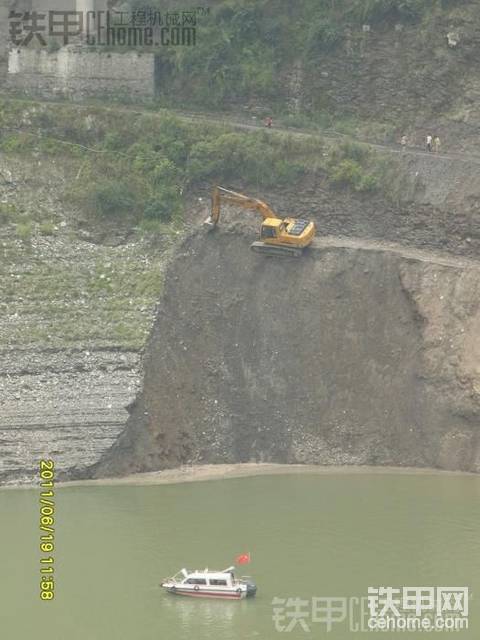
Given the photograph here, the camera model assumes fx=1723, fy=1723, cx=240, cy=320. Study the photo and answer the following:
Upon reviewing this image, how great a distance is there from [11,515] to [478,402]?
1219 cm

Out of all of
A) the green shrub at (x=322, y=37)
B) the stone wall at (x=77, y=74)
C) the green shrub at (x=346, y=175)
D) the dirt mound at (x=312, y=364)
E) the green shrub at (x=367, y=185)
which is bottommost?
the dirt mound at (x=312, y=364)

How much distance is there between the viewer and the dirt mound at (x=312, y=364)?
43.5m

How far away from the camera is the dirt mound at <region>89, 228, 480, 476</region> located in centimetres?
4350

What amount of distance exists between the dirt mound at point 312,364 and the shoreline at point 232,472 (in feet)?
0.75

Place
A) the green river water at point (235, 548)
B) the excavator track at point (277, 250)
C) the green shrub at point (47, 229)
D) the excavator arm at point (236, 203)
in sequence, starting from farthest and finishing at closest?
the green shrub at point (47, 229) → the excavator arm at point (236, 203) → the excavator track at point (277, 250) → the green river water at point (235, 548)

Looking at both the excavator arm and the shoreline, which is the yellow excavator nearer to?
the excavator arm

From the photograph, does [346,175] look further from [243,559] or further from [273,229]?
[243,559]

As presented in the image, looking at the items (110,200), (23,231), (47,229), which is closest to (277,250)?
Result: (110,200)

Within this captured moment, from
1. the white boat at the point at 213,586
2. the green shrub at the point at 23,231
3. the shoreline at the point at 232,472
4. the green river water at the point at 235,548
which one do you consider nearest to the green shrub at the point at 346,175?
the green shrub at the point at 23,231

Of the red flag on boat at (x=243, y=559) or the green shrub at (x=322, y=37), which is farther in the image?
the green shrub at (x=322, y=37)

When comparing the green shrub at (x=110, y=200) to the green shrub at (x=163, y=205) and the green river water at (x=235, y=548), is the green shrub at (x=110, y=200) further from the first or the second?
the green river water at (x=235, y=548)

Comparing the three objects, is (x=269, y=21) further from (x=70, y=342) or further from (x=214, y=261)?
(x=70, y=342)

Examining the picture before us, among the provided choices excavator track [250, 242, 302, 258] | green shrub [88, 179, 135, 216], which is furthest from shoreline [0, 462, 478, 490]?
green shrub [88, 179, 135, 216]

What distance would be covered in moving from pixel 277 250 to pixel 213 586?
13.8 metres
